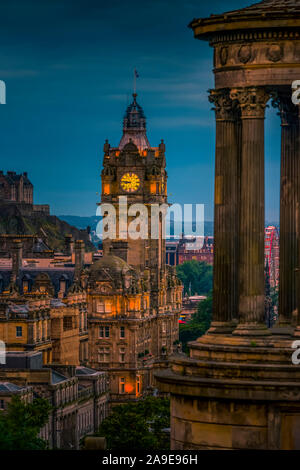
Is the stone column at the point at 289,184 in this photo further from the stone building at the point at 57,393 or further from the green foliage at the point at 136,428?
the stone building at the point at 57,393

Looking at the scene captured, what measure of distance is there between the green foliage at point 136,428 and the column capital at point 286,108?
7202 cm

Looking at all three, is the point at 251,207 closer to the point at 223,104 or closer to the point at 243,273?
the point at 243,273

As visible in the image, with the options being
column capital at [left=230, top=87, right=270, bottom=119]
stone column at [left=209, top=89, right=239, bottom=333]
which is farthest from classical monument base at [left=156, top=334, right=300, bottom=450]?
column capital at [left=230, top=87, right=270, bottom=119]

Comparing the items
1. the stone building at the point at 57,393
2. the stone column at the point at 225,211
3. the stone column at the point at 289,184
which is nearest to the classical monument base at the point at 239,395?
the stone column at the point at 225,211

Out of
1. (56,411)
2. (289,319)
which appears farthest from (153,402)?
(289,319)

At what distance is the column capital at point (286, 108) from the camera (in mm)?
68188

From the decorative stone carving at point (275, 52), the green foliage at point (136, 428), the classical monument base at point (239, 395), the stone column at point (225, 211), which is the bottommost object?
the green foliage at point (136, 428)

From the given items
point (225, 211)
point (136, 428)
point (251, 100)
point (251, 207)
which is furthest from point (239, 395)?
point (136, 428)

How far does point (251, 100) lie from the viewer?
66.1m

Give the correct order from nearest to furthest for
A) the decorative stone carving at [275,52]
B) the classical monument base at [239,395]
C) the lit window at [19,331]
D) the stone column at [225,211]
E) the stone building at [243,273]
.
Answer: the classical monument base at [239,395]
the stone building at [243,273]
the decorative stone carving at [275,52]
the stone column at [225,211]
the lit window at [19,331]

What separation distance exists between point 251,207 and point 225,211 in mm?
1509

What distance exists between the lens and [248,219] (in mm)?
66062

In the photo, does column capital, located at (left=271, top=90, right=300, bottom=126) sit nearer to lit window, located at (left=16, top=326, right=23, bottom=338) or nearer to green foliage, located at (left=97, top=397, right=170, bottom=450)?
green foliage, located at (left=97, top=397, right=170, bottom=450)
